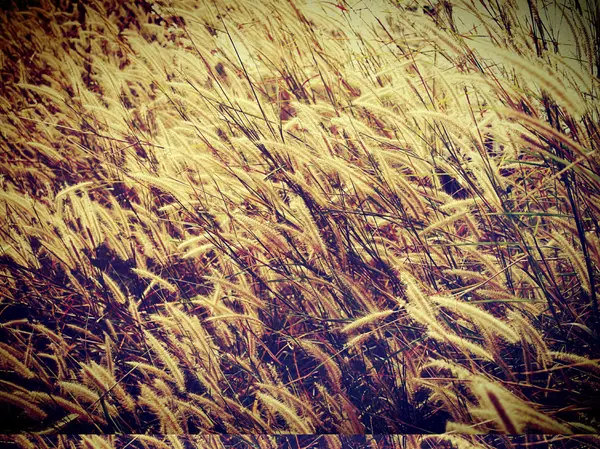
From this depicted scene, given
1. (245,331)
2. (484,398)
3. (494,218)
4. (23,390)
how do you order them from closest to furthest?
1. (484,398)
2. (494,218)
3. (245,331)
4. (23,390)

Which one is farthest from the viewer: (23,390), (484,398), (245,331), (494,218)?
(23,390)

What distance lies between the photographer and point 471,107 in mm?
861

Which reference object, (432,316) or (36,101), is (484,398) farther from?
(36,101)

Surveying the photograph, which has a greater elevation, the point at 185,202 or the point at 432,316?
the point at 185,202

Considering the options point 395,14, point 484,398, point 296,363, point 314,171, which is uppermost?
point 395,14

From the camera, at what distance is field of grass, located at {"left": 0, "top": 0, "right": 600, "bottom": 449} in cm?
83

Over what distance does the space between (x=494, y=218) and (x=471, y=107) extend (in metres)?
0.29

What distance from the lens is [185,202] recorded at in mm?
970

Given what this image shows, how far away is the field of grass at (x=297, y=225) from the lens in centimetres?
83

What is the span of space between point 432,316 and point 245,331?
19.7 inches

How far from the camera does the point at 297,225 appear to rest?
2.94ft

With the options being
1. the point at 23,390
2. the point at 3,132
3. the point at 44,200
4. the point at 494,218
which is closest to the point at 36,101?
the point at 3,132

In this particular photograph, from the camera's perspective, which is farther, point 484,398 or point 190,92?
point 190,92

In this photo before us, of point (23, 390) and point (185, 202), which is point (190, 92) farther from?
point (23, 390)
